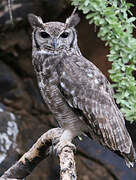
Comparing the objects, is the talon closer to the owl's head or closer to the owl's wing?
the owl's wing

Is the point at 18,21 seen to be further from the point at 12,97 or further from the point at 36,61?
the point at 36,61

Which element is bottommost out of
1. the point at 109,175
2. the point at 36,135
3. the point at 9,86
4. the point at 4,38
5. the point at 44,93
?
the point at 109,175

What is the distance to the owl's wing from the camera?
2676 millimetres

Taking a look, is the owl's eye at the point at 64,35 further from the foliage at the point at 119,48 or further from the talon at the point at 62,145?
the talon at the point at 62,145

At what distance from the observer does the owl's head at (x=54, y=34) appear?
2871 millimetres

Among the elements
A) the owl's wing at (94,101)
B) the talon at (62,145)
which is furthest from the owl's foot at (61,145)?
the owl's wing at (94,101)

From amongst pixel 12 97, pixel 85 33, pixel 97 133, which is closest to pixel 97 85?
pixel 97 133

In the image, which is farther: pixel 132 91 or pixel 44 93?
pixel 44 93

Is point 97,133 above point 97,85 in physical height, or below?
below

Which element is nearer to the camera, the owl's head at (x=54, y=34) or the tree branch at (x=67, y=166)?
the tree branch at (x=67, y=166)

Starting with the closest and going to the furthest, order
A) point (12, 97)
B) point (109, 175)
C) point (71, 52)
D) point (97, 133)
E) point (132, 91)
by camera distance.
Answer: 1. point (132, 91)
2. point (97, 133)
3. point (71, 52)
4. point (109, 175)
5. point (12, 97)

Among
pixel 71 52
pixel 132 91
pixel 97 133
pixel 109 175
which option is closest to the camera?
pixel 132 91

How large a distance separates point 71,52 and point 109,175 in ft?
6.39

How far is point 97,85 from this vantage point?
276 centimetres
